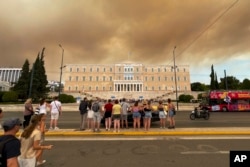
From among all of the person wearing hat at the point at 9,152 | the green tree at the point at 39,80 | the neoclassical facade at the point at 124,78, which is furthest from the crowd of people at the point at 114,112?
the neoclassical facade at the point at 124,78

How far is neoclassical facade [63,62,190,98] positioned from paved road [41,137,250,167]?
110 meters

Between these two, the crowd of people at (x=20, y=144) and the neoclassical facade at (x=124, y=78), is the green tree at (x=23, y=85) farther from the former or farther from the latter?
the crowd of people at (x=20, y=144)

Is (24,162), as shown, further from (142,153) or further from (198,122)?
(198,122)

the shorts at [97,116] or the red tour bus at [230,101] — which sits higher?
the red tour bus at [230,101]

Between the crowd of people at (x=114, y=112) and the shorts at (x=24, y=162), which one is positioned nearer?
the shorts at (x=24, y=162)

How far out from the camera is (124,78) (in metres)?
126

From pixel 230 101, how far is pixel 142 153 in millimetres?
35673

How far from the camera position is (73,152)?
820 centimetres

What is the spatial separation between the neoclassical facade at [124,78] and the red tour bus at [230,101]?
79.4 metres

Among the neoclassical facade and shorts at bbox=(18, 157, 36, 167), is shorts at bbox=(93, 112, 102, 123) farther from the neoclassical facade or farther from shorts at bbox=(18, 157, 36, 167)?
the neoclassical facade

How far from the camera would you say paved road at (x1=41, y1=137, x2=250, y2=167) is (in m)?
6.73

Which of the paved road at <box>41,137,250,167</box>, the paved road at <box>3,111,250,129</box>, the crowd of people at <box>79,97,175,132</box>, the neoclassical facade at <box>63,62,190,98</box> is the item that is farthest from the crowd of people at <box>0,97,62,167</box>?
the neoclassical facade at <box>63,62,190,98</box>

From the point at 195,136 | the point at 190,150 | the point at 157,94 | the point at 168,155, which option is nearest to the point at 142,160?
the point at 168,155

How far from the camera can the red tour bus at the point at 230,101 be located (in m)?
39.0
